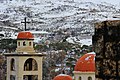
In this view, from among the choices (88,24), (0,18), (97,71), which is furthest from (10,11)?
(97,71)

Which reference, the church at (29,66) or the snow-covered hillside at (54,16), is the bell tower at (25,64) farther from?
the snow-covered hillside at (54,16)

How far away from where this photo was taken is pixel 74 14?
7441 inches

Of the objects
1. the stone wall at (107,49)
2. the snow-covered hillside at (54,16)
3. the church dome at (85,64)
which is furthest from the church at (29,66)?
the snow-covered hillside at (54,16)

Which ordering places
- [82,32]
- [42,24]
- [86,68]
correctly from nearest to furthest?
[86,68]
[82,32]
[42,24]

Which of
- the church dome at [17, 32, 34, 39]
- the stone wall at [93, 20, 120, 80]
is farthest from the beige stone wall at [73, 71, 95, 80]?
the stone wall at [93, 20, 120, 80]

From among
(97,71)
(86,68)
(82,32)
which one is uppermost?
(97,71)

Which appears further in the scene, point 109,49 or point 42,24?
point 42,24

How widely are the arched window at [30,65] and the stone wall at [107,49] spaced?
532 inches

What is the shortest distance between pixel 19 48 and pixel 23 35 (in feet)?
1.97

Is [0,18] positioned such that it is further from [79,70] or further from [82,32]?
[79,70]

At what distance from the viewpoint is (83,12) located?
18900 centimetres

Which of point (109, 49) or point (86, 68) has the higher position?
point (109, 49)

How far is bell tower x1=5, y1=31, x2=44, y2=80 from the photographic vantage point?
16206mm

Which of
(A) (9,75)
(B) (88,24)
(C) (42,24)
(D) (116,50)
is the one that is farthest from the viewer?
(C) (42,24)
